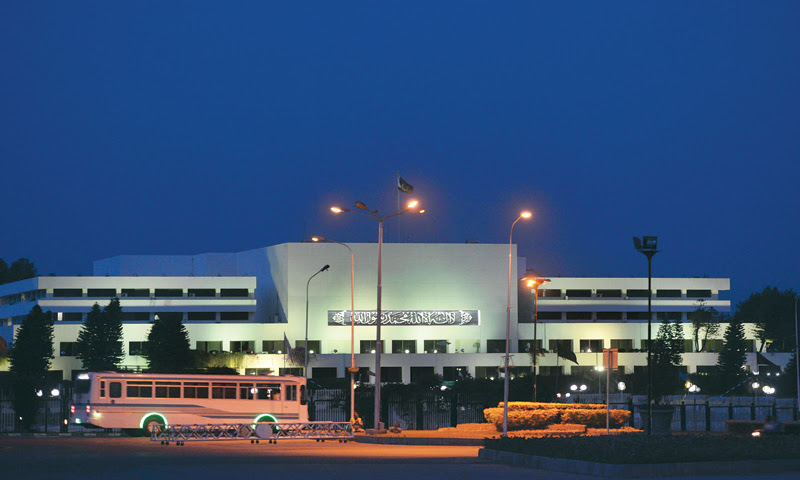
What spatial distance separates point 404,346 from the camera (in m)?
102

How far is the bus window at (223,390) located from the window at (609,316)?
3138 inches

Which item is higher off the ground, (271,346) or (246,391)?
(246,391)

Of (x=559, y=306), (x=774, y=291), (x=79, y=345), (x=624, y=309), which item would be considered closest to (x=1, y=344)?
(x=79, y=345)

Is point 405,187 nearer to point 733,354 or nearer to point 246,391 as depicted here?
point 246,391

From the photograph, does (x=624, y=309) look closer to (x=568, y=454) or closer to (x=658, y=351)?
(x=658, y=351)

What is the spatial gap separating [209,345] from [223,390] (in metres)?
57.7

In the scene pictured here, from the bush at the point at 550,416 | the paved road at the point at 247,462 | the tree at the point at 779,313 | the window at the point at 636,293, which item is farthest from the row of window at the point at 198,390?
the tree at the point at 779,313

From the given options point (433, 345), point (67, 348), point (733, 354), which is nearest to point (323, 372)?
point (433, 345)

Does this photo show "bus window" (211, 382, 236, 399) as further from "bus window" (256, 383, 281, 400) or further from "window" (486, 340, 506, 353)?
"window" (486, 340, 506, 353)

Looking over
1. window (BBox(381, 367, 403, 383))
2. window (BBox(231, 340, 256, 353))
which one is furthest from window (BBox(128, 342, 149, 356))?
window (BBox(381, 367, 403, 383))

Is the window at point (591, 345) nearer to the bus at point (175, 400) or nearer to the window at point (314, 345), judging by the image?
the window at point (314, 345)

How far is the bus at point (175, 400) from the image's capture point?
38.3 meters

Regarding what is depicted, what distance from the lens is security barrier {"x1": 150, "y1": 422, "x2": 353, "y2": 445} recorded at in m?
33.4

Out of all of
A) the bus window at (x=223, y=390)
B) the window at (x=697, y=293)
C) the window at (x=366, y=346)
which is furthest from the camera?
the window at (x=697, y=293)
